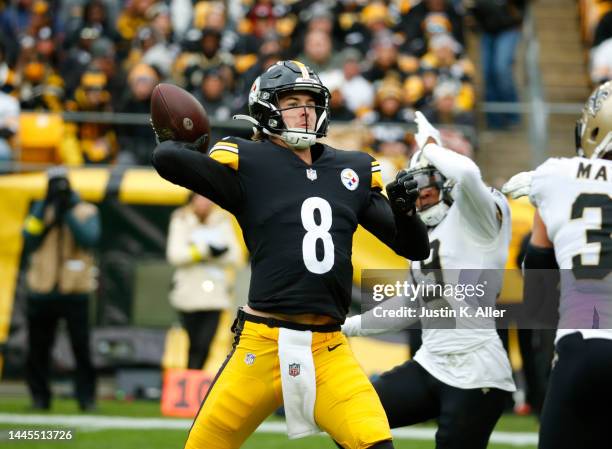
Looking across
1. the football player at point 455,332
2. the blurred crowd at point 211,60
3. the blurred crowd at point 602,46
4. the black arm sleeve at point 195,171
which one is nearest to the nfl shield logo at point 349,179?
the black arm sleeve at point 195,171

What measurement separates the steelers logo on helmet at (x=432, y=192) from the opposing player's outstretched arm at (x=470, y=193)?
135mm

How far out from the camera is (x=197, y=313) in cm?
904

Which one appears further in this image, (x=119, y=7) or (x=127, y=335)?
(x=119, y=7)

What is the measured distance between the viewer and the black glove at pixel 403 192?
421cm

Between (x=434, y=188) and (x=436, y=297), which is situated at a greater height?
(x=434, y=188)

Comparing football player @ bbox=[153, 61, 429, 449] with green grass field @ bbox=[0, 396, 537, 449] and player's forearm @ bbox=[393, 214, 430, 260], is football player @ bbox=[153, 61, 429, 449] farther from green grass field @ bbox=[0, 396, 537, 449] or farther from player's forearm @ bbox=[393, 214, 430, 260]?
green grass field @ bbox=[0, 396, 537, 449]

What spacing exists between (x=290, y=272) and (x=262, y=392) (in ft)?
1.44

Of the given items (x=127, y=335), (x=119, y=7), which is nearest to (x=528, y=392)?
(x=127, y=335)

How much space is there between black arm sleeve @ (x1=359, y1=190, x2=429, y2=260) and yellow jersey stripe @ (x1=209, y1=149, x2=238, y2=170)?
0.55 meters

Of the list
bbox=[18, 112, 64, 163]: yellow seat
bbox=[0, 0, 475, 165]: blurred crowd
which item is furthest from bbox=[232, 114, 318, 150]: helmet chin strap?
bbox=[18, 112, 64, 163]: yellow seat

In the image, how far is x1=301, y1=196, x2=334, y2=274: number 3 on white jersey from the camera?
4.20 m

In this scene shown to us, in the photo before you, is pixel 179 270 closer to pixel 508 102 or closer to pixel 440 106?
A: pixel 440 106

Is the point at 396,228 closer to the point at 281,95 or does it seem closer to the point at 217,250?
the point at 281,95

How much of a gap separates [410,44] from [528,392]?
15.2 feet
